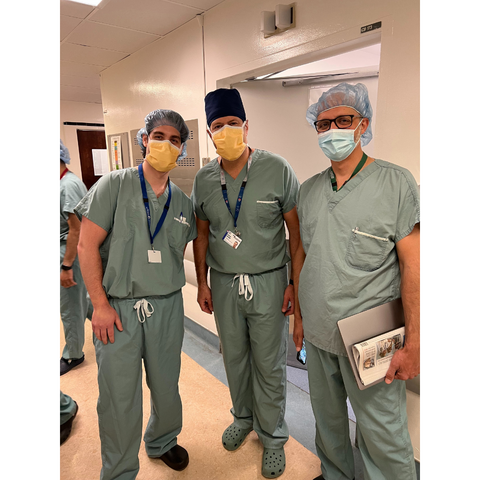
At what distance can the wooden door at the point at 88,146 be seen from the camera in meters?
6.89

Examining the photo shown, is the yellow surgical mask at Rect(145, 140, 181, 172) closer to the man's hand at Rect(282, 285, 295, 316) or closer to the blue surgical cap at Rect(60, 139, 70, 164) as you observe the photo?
the man's hand at Rect(282, 285, 295, 316)

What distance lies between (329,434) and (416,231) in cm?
95

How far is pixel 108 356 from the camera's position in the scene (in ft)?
4.91

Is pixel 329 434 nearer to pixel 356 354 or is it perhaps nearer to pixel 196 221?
pixel 356 354

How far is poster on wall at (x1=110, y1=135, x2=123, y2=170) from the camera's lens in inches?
171

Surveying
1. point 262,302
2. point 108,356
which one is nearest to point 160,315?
point 108,356

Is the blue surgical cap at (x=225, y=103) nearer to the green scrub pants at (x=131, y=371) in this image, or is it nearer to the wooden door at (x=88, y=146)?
the green scrub pants at (x=131, y=371)

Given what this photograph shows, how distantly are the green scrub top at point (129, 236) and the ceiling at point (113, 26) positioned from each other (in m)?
1.77

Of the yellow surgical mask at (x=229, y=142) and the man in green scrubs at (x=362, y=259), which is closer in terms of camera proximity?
the man in green scrubs at (x=362, y=259)

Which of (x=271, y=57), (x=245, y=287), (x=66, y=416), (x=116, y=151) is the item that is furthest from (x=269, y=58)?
(x=116, y=151)

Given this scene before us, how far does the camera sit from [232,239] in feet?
5.47

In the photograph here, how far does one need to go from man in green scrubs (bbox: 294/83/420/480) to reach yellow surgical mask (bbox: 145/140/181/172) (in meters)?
0.62

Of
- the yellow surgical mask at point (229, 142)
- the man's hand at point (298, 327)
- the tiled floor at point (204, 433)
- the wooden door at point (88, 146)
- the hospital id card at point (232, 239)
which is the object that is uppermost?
the wooden door at point (88, 146)

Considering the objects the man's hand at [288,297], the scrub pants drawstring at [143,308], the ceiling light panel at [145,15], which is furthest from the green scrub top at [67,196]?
the man's hand at [288,297]
